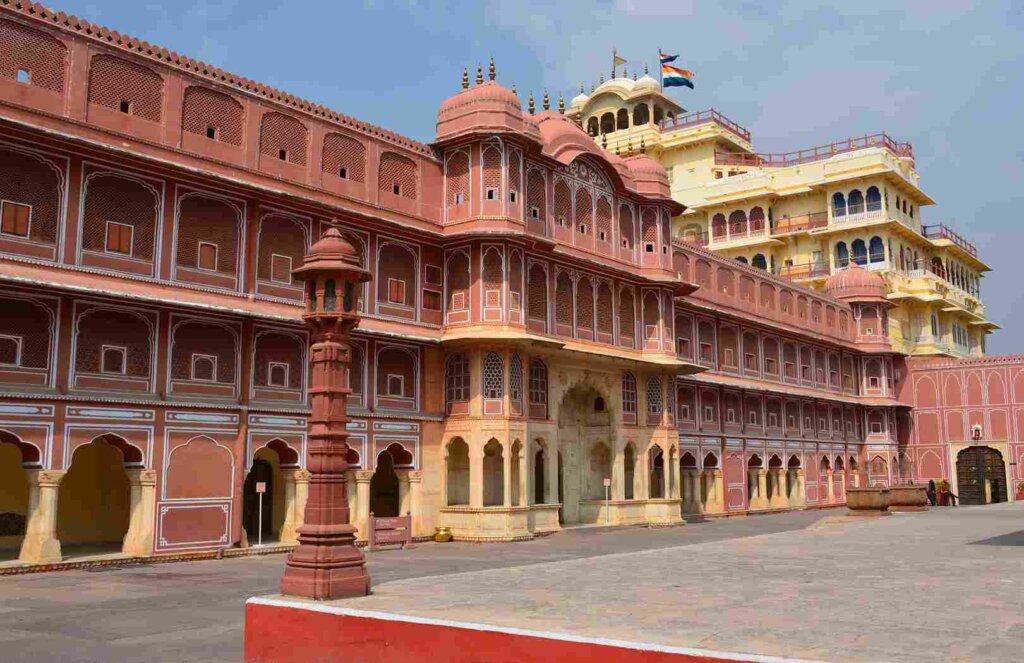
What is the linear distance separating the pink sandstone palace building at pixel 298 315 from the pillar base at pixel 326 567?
410 inches

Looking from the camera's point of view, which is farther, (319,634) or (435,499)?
(435,499)

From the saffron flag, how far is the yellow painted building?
2.51 ft

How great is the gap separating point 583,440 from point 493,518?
7.52 meters

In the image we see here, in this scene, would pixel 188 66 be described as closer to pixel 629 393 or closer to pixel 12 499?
pixel 12 499

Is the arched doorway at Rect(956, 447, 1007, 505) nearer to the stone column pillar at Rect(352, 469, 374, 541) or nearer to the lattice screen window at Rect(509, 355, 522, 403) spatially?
the lattice screen window at Rect(509, 355, 522, 403)

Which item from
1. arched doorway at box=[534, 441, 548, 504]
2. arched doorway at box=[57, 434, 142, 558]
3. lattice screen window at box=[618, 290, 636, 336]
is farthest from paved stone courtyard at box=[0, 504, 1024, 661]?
lattice screen window at box=[618, 290, 636, 336]

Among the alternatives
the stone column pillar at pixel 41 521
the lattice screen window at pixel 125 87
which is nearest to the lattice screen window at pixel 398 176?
the lattice screen window at pixel 125 87

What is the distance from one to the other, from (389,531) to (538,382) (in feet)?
25.6

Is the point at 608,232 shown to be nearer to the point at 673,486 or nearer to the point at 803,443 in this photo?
the point at 673,486

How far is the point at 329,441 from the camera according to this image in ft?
36.2

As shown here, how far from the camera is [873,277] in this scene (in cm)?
5231

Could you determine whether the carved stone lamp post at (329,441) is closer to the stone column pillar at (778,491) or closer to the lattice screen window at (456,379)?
the lattice screen window at (456,379)

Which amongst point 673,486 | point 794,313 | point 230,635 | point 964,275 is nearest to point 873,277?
point 794,313

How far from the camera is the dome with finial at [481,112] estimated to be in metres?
27.2
